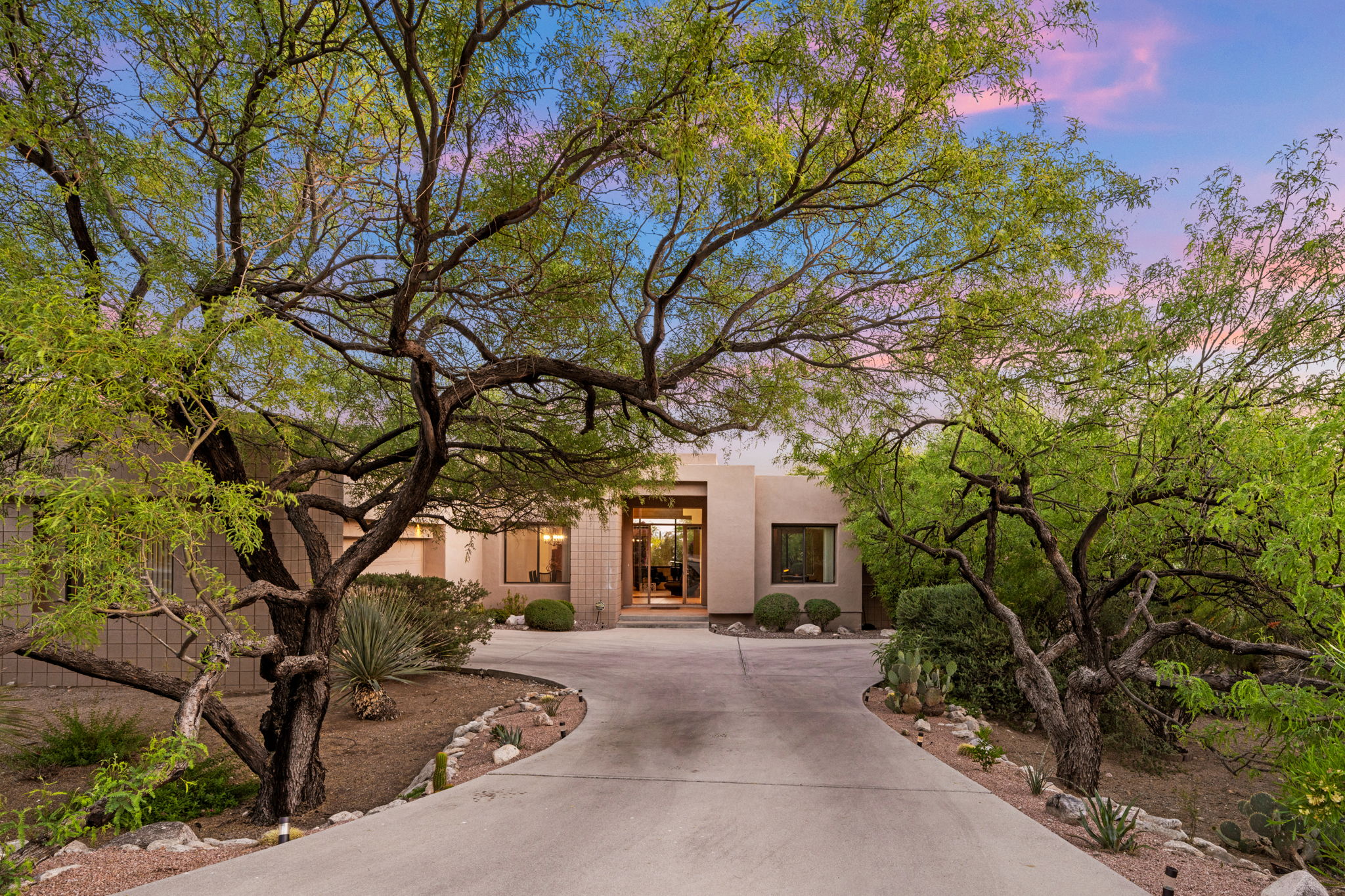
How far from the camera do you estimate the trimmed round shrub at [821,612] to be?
57.8 feet

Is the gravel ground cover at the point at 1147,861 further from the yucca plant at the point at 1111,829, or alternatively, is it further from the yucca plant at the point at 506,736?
the yucca plant at the point at 506,736

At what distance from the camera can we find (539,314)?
22.2 ft

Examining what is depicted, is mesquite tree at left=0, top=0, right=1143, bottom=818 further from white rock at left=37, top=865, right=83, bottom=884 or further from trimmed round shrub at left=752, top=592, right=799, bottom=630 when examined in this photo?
trimmed round shrub at left=752, top=592, right=799, bottom=630

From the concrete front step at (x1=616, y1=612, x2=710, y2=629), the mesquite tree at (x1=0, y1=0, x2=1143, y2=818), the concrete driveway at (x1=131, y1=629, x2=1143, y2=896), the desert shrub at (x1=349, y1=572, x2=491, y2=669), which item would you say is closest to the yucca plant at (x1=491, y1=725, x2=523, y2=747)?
the concrete driveway at (x1=131, y1=629, x2=1143, y2=896)

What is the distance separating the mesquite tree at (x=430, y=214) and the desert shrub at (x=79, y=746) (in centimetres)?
192

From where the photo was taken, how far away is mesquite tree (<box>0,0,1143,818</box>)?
163 inches

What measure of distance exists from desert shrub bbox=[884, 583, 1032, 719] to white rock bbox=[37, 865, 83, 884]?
29.5 feet

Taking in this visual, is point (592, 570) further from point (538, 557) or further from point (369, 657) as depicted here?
point (369, 657)

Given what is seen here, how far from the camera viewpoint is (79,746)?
680 cm

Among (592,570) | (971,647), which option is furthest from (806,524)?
(971,647)

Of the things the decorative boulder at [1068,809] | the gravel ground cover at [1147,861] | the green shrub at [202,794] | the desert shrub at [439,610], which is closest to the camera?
the gravel ground cover at [1147,861]

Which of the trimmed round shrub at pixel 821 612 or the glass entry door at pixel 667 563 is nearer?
the trimmed round shrub at pixel 821 612

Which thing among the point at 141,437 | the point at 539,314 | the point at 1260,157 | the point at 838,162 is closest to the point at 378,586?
the point at 539,314

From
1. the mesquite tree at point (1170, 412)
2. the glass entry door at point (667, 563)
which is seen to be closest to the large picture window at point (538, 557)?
the glass entry door at point (667, 563)
